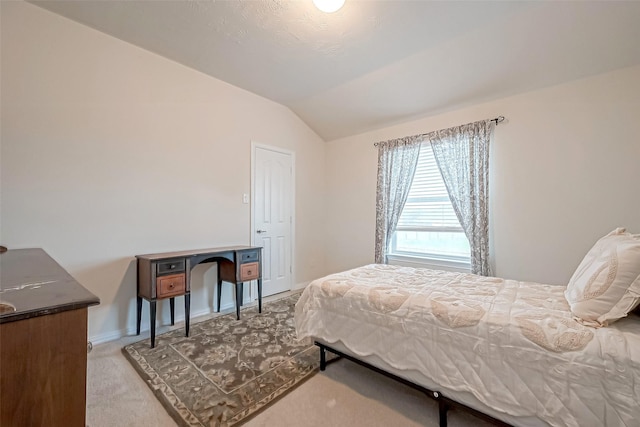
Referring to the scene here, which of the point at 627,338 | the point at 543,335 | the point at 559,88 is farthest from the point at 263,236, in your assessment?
the point at 559,88

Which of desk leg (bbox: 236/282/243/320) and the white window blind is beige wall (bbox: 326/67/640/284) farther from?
desk leg (bbox: 236/282/243/320)

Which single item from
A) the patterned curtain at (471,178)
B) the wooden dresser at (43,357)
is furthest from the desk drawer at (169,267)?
the patterned curtain at (471,178)

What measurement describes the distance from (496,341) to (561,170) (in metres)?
2.23

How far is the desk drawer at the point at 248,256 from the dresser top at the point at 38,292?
5.68 ft

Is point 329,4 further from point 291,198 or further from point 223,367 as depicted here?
point 223,367

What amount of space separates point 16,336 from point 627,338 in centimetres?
204

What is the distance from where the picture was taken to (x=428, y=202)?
3482 mm

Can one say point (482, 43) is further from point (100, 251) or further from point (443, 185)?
point (100, 251)

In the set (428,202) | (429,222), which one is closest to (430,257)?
(429,222)

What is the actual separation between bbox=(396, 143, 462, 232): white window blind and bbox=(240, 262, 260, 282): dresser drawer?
204 centimetres

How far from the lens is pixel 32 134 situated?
2.12m

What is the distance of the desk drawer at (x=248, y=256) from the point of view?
2.96 m

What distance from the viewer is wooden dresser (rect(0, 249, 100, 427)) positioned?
0.67 m

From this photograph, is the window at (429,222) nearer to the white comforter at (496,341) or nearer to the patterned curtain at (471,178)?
the patterned curtain at (471,178)
